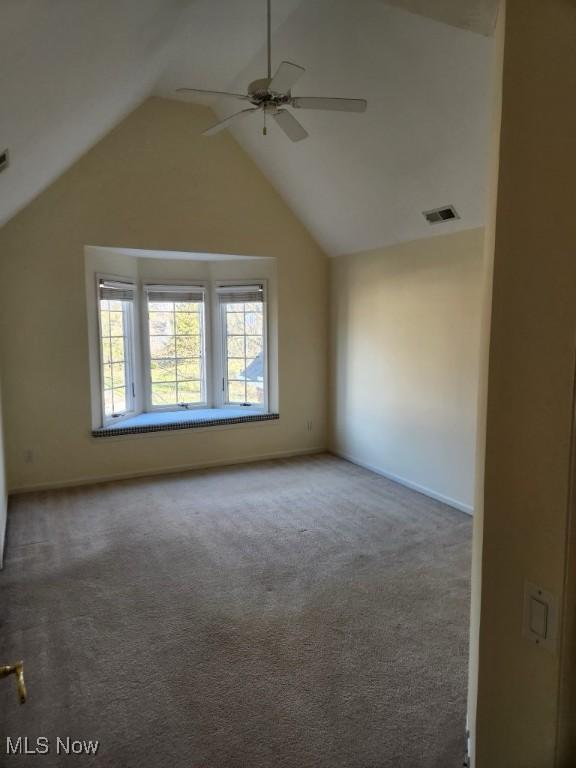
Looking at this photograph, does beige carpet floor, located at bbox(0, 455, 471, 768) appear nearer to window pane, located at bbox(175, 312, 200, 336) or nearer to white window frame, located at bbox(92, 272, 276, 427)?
white window frame, located at bbox(92, 272, 276, 427)

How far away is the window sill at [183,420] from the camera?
501 centimetres

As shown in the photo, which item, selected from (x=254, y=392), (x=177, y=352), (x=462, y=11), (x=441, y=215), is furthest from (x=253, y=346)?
(x=462, y=11)

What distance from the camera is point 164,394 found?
5.81 meters

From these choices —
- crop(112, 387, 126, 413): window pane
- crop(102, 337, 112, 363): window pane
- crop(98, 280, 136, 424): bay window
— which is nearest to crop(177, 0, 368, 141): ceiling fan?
crop(98, 280, 136, 424): bay window

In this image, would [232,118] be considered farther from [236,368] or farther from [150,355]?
[236,368]

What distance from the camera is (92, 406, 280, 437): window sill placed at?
5.01 m

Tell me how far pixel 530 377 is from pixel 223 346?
17.1 feet

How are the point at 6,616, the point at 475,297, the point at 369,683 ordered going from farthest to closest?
the point at 475,297 < the point at 6,616 < the point at 369,683

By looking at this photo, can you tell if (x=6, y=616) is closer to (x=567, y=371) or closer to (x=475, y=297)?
(x=567, y=371)

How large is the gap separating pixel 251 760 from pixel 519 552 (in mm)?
1450

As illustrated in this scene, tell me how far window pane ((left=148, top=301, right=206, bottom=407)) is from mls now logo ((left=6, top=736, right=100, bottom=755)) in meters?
4.04

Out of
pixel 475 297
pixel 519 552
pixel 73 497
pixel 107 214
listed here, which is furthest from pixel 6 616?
pixel 475 297

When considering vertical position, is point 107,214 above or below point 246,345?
above

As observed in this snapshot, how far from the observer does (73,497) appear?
4527mm
